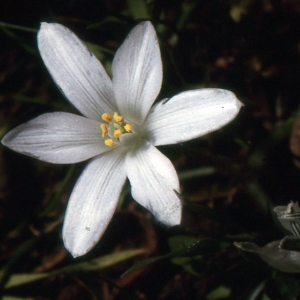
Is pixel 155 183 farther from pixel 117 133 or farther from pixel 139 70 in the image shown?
pixel 139 70

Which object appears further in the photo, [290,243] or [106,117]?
[106,117]

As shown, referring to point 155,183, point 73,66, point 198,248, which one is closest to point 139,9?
point 73,66

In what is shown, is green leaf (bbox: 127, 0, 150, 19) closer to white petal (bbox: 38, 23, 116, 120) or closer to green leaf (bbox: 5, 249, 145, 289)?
white petal (bbox: 38, 23, 116, 120)

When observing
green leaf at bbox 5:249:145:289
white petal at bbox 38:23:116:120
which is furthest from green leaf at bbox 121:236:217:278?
white petal at bbox 38:23:116:120

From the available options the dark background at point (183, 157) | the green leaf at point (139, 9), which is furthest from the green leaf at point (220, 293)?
the green leaf at point (139, 9)

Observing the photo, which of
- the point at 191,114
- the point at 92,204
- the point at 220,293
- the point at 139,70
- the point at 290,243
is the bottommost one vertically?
the point at 220,293

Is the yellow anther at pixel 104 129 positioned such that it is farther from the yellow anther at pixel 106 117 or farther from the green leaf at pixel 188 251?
the green leaf at pixel 188 251

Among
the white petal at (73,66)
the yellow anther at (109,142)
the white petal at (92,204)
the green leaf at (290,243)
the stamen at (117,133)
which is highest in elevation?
the white petal at (73,66)

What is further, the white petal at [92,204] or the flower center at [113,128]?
the flower center at [113,128]
